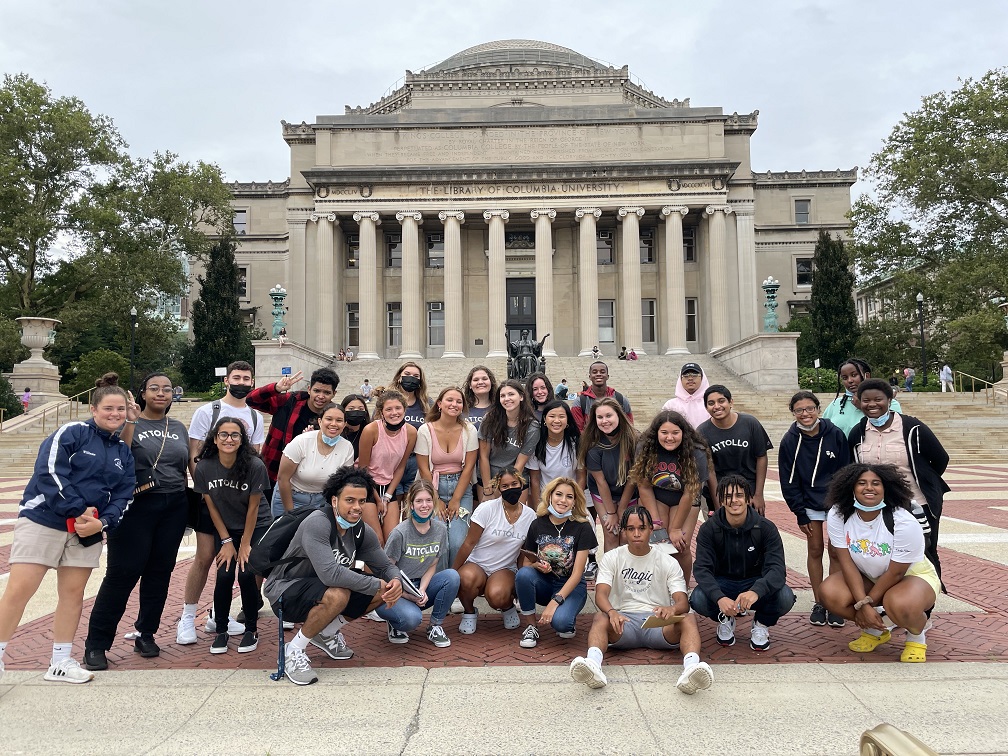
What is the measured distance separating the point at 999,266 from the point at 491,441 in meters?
34.3

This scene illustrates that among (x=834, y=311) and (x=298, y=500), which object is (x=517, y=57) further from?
(x=298, y=500)

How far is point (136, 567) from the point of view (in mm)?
5402

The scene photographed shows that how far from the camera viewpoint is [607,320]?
46.4m

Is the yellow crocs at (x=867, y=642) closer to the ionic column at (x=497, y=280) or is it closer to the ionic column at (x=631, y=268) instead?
the ionic column at (x=497, y=280)

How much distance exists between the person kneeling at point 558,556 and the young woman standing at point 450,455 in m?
0.95

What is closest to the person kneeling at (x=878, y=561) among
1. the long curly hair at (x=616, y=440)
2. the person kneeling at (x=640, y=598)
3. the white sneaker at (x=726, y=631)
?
the white sneaker at (x=726, y=631)

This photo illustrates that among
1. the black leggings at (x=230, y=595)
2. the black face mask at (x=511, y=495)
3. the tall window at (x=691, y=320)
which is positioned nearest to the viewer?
the black leggings at (x=230, y=595)

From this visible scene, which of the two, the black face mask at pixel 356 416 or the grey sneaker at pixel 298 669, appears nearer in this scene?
the grey sneaker at pixel 298 669

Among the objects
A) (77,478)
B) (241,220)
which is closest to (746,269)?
(241,220)

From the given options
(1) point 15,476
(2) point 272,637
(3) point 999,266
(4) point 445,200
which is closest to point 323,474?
(2) point 272,637

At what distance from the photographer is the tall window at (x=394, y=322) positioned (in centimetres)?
4653

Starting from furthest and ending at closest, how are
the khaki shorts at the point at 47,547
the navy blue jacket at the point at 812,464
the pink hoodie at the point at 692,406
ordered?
the pink hoodie at the point at 692,406 → the navy blue jacket at the point at 812,464 → the khaki shorts at the point at 47,547

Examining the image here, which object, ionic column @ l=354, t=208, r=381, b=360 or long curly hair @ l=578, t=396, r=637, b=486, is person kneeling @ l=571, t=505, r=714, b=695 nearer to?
long curly hair @ l=578, t=396, r=637, b=486

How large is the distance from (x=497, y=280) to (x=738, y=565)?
3807 cm
